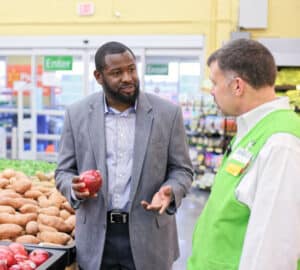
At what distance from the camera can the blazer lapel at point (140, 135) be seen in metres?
2.15

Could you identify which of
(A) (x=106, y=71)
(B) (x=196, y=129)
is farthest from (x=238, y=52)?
(B) (x=196, y=129)

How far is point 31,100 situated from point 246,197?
8282 millimetres

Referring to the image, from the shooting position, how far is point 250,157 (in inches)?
58.0

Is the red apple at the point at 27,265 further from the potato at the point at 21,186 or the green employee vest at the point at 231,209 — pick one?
the potato at the point at 21,186

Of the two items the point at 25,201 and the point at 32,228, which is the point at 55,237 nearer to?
the point at 32,228

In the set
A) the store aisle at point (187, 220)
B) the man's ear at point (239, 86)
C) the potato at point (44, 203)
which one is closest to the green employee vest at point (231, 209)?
the man's ear at point (239, 86)

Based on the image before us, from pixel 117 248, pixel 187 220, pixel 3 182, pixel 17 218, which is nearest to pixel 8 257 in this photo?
pixel 117 248

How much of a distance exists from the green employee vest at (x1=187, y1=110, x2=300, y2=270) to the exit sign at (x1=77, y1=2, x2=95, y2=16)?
301 inches

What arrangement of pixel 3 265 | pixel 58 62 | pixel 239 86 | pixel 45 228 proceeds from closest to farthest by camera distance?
pixel 239 86, pixel 3 265, pixel 45 228, pixel 58 62

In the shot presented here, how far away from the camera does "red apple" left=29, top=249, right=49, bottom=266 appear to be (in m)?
2.13

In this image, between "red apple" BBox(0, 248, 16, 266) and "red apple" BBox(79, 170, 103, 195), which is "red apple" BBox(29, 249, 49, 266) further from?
"red apple" BBox(79, 170, 103, 195)

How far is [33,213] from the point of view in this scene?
3.08 meters

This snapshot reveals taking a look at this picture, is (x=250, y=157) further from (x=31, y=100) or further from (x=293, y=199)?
(x=31, y=100)

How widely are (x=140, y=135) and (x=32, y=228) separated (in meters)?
1.08
